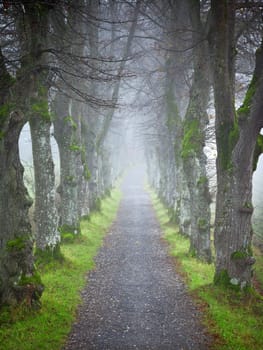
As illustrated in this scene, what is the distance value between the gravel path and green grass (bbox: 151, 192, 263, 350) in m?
0.29

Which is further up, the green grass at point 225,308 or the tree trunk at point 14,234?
the tree trunk at point 14,234

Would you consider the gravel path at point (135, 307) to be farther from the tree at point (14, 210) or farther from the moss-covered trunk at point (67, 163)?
the moss-covered trunk at point (67, 163)

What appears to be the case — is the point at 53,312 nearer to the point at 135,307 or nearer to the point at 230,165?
the point at 135,307

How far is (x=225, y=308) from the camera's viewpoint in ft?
26.8

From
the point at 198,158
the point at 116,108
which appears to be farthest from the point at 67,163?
the point at 116,108

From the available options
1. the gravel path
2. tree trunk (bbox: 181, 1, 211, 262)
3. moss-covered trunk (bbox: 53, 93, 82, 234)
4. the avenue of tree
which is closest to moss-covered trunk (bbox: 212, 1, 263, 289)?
the avenue of tree

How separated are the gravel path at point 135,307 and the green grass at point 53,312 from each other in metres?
0.28

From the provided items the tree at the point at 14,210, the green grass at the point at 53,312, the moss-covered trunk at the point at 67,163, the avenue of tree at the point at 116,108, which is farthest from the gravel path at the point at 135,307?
the moss-covered trunk at the point at 67,163

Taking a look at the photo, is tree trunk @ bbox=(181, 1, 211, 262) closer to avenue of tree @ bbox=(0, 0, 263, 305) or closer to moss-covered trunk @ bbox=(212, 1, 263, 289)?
avenue of tree @ bbox=(0, 0, 263, 305)

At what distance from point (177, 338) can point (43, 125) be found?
725 cm

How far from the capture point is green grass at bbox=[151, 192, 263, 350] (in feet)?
22.1

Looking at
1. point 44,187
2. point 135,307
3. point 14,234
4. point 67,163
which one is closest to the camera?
point 14,234

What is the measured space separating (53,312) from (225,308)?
4.02m

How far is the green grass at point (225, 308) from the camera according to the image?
6.73 meters
